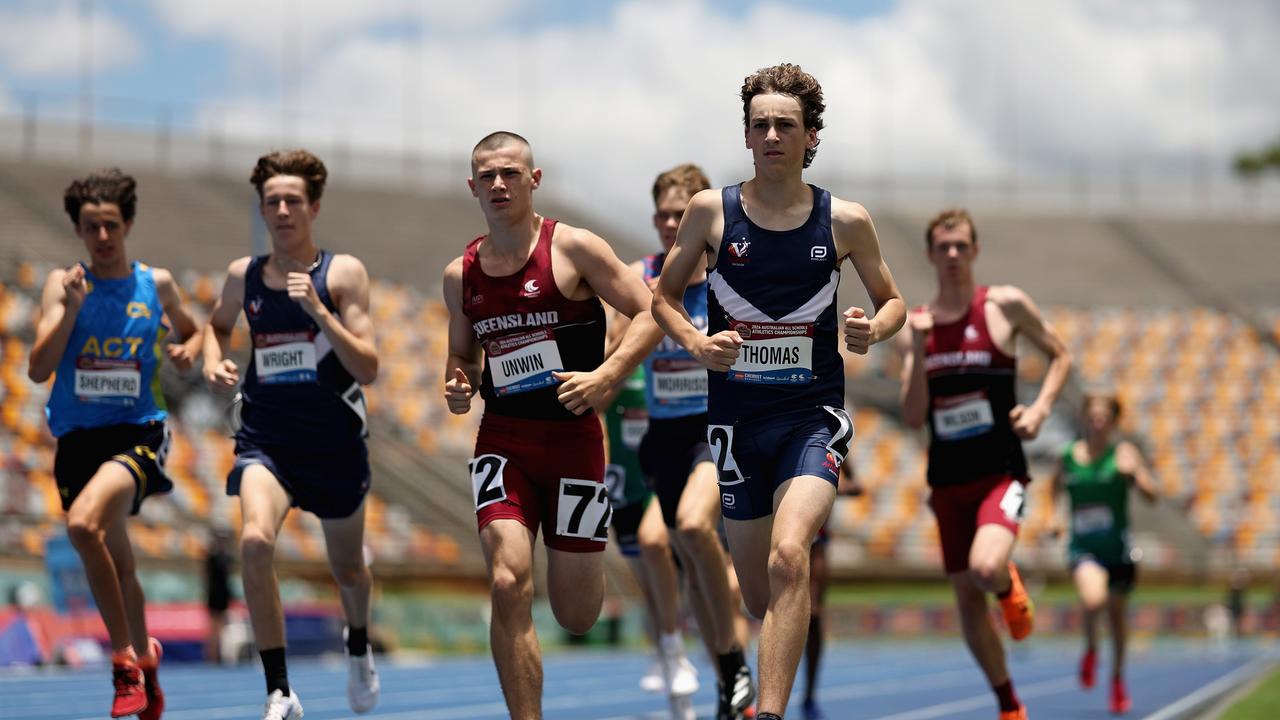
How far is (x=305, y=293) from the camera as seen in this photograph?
7.80m

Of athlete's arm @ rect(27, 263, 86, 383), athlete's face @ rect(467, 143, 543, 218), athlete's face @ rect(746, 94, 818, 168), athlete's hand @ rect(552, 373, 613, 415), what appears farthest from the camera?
athlete's arm @ rect(27, 263, 86, 383)

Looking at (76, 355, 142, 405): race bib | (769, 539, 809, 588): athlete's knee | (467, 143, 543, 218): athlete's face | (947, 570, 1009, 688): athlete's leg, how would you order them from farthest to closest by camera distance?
1. (947, 570, 1009, 688): athlete's leg
2. (76, 355, 142, 405): race bib
3. (467, 143, 543, 218): athlete's face
4. (769, 539, 809, 588): athlete's knee

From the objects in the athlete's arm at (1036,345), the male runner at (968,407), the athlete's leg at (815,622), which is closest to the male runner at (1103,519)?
the athlete's leg at (815,622)

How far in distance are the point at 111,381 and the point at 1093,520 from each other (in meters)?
8.12

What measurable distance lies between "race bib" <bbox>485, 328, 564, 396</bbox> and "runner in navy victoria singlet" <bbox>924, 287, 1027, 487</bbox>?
3.13 m

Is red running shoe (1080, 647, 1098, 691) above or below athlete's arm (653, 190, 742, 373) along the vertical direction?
below

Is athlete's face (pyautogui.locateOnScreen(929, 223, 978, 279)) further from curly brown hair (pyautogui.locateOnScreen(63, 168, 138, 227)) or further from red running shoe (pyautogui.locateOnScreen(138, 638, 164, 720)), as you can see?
red running shoe (pyautogui.locateOnScreen(138, 638, 164, 720))

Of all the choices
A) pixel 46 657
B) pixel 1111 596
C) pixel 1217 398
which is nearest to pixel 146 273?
pixel 1111 596

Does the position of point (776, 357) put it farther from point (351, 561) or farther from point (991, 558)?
point (351, 561)

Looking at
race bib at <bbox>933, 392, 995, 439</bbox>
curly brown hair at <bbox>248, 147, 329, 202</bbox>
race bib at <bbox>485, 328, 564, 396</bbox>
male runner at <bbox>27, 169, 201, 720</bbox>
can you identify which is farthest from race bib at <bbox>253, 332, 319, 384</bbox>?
race bib at <bbox>933, 392, 995, 439</bbox>

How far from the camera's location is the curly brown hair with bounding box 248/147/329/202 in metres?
8.29

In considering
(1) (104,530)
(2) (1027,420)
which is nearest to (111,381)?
(1) (104,530)

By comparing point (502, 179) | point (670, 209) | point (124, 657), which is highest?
point (502, 179)

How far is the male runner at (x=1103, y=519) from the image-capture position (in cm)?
1319
